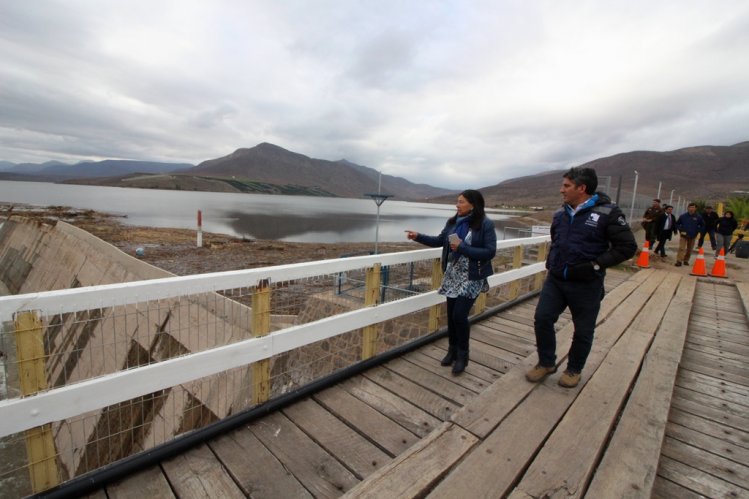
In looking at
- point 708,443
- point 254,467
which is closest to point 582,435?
point 708,443

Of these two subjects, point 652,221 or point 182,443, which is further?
point 652,221

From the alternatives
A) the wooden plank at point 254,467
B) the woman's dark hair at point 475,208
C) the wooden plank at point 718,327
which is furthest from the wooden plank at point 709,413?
the wooden plank at point 254,467

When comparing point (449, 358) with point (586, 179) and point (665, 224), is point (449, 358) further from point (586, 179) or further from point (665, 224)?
point (665, 224)

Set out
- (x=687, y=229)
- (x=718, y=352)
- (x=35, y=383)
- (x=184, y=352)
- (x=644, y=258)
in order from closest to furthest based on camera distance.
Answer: (x=35, y=383)
(x=718, y=352)
(x=184, y=352)
(x=644, y=258)
(x=687, y=229)

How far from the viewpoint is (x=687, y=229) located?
10.5 m

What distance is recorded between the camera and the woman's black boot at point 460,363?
344 cm

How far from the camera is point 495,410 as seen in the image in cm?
270

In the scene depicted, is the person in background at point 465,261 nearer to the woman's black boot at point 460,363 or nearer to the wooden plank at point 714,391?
the woman's black boot at point 460,363

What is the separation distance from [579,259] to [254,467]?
2786mm

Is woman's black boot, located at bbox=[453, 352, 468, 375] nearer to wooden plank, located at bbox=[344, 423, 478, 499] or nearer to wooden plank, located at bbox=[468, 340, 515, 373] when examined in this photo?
wooden plank, located at bbox=[468, 340, 515, 373]

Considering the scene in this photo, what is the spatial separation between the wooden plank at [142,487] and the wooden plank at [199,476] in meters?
0.04

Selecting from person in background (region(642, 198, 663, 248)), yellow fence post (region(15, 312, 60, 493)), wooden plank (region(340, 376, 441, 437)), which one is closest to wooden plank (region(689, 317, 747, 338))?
wooden plank (region(340, 376, 441, 437))

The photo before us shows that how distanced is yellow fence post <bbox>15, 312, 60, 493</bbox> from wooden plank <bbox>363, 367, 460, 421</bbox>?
85.9 inches

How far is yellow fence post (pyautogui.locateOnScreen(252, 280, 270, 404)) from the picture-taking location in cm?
260
